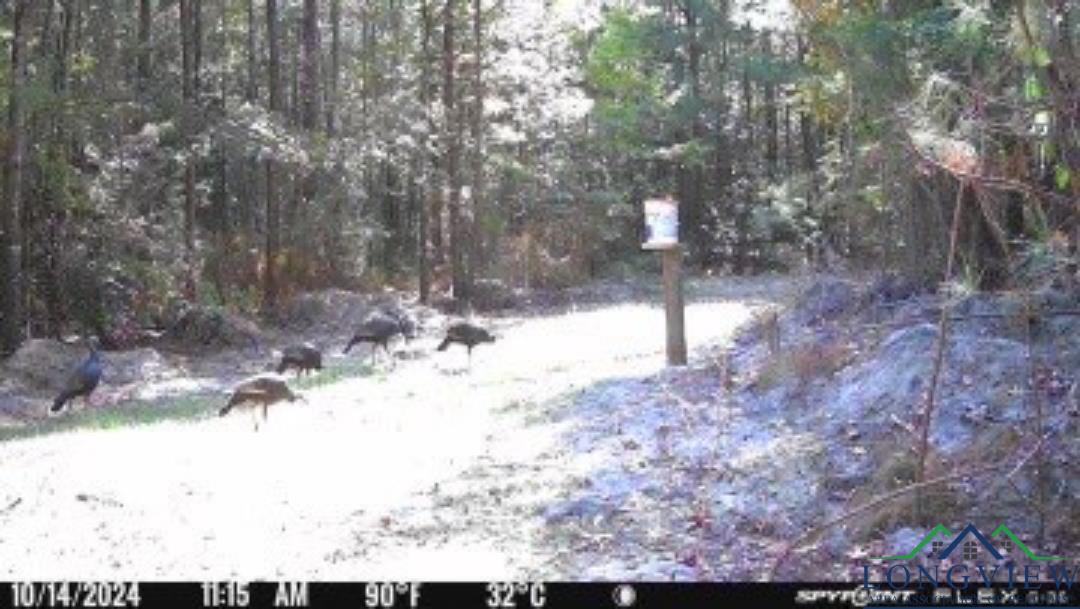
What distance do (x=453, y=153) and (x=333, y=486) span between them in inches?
862

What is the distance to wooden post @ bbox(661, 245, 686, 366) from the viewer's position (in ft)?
44.7

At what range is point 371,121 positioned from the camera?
30438 millimetres

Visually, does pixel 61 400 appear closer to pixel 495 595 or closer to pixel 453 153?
pixel 495 595

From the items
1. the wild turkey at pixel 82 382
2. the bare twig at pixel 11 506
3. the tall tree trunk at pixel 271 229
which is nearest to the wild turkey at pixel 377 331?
the wild turkey at pixel 82 382

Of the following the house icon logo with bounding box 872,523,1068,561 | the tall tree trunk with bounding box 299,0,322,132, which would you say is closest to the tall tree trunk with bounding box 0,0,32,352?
the tall tree trunk with bounding box 299,0,322,132

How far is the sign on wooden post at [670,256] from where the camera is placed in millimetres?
13500

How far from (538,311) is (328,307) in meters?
5.51

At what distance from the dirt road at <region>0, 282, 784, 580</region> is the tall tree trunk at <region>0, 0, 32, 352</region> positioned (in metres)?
7.35

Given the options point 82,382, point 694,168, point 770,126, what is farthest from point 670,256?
point 770,126

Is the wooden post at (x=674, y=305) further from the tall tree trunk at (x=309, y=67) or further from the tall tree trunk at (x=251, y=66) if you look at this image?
the tall tree trunk at (x=251, y=66)

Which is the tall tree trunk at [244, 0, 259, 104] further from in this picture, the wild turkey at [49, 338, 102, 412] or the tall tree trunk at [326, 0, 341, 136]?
the wild turkey at [49, 338, 102, 412]

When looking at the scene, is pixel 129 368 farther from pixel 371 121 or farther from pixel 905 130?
pixel 905 130

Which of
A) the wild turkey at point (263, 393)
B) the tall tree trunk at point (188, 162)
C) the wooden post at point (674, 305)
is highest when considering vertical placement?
the tall tree trunk at point (188, 162)

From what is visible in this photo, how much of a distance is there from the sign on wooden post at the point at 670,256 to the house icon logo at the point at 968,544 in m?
6.87
